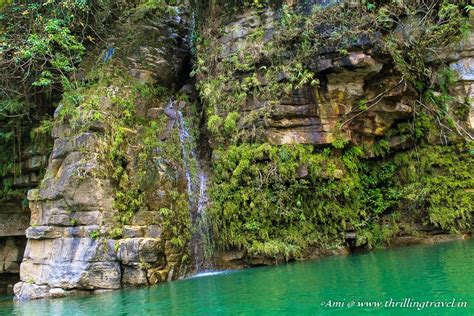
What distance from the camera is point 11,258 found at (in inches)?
557

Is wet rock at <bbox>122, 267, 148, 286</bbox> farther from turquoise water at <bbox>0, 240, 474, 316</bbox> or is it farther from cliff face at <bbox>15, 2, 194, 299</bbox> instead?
turquoise water at <bbox>0, 240, 474, 316</bbox>

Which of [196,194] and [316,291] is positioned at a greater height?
[196,194]

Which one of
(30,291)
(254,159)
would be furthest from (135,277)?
(254,159)

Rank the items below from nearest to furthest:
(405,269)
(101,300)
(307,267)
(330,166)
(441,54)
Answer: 1. (405,269)
2. (101,300)
3. (307,267)
4. (330,166)
5. (441,54)

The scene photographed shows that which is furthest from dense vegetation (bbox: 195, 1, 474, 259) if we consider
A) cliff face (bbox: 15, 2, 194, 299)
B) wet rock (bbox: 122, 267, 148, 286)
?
wet rock (bbox: 122, 267, 148, 286)

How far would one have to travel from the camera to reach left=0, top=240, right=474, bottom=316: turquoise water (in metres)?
5.20

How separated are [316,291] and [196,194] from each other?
19.8ft

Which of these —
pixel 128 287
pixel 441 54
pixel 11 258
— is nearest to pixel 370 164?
pixel 441 54

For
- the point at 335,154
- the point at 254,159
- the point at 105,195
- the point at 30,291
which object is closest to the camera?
the point at 30,291

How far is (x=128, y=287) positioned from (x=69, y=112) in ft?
17.4

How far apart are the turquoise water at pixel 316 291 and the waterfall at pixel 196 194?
118cm

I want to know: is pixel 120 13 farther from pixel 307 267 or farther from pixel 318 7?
pixel 307 267

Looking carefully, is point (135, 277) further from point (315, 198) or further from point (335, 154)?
point (335, 154)

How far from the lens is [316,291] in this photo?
624 centimetres
